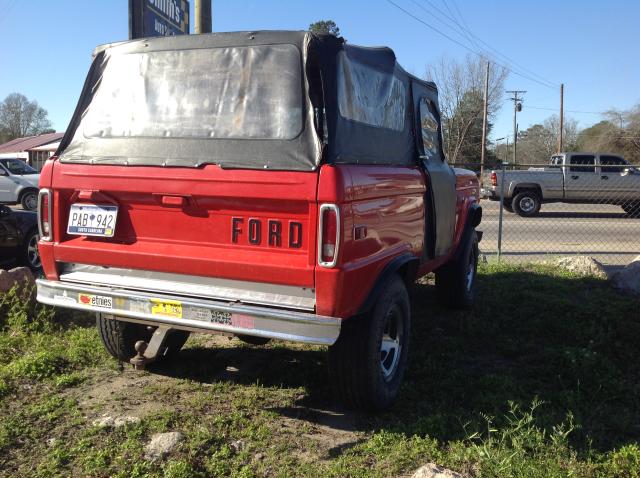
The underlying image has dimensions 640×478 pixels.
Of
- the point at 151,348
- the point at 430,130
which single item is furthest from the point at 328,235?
the point at 430,130

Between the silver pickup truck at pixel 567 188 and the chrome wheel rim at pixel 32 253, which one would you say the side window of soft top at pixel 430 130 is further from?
the silver pickup truck at pixel 567 188

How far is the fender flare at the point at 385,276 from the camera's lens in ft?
11.7

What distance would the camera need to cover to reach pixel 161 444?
3398 millimetres

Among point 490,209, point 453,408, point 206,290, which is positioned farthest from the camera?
point 490,209

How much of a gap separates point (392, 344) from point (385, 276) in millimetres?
613

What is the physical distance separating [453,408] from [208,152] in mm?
2343

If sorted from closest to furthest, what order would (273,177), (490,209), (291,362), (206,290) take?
1. (273,177)
2. (206,290)
3. (291,362)
4. (490,209)

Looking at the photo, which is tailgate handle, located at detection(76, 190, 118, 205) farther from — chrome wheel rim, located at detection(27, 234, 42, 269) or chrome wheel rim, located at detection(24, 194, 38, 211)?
chrome wheel rim, located at detection(24, 194, 38, 211)

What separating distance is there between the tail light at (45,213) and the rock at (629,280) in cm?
648

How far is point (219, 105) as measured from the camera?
A: 3729 mm

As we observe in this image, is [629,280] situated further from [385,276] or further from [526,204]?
[526,204]

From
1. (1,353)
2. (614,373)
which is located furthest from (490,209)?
(1,353)

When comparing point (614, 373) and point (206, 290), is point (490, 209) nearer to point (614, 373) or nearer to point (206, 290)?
point (614, 373)

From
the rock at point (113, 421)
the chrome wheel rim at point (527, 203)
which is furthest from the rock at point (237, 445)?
the chrome wheel rim at point (527, 203)
